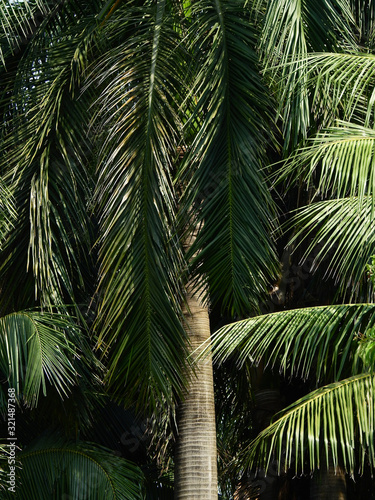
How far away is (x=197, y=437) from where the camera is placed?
684cm

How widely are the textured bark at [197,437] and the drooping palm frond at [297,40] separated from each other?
5.70 ft

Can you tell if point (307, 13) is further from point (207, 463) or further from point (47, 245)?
point (207, 463)

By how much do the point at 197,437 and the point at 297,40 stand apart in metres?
3.37

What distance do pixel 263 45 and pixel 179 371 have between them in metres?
2.83

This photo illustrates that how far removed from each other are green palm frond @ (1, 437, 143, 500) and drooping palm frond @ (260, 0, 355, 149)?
10.9ft

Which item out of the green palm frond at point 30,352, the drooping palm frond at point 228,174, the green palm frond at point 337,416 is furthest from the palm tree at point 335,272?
the green palm frond at point 30,352

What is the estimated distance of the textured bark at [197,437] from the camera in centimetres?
670

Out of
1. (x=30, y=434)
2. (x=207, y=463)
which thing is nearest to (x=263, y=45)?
(x=207, y=463)

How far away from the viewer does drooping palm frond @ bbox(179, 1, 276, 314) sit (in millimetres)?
6289

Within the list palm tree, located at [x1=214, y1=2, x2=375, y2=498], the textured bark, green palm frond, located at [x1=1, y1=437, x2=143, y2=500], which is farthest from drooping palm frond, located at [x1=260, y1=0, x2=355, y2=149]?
green palm frond, located at [x1=1, y1=437, x2=143, y2=500]

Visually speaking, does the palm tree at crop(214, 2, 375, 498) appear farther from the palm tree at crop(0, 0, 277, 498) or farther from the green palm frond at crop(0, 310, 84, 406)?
the green palm frond at crop(0, 310, 84, 406)

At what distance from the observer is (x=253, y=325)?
608 centimetres

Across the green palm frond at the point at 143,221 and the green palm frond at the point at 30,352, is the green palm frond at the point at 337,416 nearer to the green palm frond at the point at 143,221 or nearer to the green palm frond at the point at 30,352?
the green palm frond at the point at 143,221

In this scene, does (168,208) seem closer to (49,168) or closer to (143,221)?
(143,221)
